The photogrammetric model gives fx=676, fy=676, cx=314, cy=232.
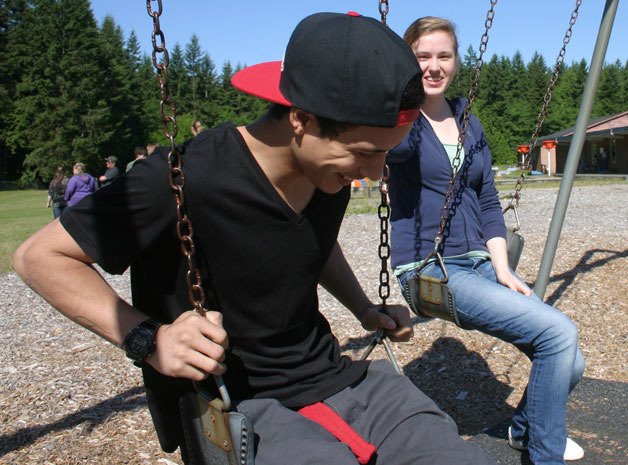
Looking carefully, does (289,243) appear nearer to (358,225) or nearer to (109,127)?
(358,225)

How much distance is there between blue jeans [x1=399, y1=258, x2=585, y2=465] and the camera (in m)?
2.50

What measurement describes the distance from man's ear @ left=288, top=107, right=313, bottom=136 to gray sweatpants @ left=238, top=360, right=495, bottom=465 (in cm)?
68

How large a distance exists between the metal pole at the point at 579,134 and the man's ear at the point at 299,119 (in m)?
2.80

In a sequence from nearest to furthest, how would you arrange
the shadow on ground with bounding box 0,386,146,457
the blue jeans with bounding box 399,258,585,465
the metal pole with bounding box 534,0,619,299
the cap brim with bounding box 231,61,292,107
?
the cap brim with bounding box 231,61,292,107
the blue jeans with bounding box 399,258,585,465
the shadow on ground with bounding box 0,386,146,457
the metal pole with bounding box 534,0,619,299

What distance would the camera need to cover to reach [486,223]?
9.95ft

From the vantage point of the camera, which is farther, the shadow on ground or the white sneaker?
the shadow on ground

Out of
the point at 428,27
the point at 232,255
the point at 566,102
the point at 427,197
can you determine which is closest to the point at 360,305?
the point at 232,255

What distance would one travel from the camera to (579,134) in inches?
165

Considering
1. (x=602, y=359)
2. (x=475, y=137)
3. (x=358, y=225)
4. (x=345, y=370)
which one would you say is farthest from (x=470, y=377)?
(x=358, y=225)

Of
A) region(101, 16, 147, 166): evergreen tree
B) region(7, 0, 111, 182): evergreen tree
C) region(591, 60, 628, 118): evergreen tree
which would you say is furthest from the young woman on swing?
region(591, 60, 628, 118): evergreen tree

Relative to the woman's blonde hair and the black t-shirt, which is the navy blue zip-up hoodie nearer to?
the woman's blonde hair

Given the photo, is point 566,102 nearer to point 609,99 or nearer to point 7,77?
point 609,99

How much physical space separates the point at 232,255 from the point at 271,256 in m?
0.10

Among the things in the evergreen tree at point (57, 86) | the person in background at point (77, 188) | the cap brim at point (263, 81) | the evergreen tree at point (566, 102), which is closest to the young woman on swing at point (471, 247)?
the cap brim at point (263, 81)
